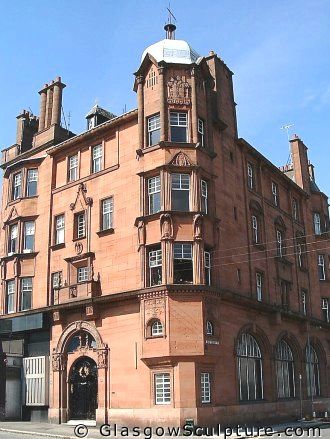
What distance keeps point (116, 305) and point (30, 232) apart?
11328 millimetres

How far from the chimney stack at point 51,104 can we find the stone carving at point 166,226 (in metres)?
15.2

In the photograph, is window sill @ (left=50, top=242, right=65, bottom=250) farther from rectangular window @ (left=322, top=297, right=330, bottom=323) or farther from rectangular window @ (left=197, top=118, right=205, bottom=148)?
rectangular window @ (left=322, top=297, right=330, bottom=323)

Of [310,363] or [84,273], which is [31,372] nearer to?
[84,273]

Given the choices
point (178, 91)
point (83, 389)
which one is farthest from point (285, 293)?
point (178, 91)

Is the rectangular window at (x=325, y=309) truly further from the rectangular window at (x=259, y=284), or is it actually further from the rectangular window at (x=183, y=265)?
the rectangular window at (x=183, y=265)

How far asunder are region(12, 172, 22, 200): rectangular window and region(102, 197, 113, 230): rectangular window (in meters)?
8.99

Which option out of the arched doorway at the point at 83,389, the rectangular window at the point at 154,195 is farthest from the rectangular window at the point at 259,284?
the arched doorway at the point at 83,389

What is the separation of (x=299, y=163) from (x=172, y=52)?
20.5 m

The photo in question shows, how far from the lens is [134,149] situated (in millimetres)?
35938

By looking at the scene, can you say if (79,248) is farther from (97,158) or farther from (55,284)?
(97,158)

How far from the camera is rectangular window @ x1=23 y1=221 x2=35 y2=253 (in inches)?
1623

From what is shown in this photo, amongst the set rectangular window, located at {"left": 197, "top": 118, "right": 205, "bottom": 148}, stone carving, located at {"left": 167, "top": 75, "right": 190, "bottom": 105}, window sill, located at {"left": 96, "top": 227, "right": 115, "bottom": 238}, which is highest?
stone carving, located at {"left": 167, "top": 75, "right": 190, "bottom": 105}

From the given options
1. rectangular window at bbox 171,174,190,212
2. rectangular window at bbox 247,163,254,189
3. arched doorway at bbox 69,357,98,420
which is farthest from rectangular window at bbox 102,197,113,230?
rectangular window at bbox 247,163,254,189

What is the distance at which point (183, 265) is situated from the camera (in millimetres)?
31922
